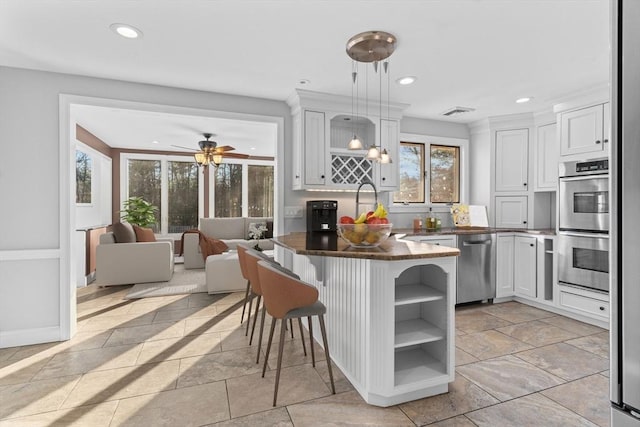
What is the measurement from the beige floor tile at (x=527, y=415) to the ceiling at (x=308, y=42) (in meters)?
2.44

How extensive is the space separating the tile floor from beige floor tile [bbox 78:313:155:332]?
2cm

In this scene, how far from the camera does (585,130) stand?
338 centimetres

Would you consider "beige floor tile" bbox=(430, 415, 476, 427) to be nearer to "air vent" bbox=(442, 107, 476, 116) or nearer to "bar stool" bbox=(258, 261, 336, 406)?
"bar stool" bbox=(258, 261, 336, 406)

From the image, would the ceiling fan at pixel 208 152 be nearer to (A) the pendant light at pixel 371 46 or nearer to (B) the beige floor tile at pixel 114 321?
(B) the beige floor tile at pixel 114 321

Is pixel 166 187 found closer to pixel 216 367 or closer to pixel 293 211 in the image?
pixel 293 211

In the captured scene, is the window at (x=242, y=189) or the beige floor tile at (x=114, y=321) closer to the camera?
the beige floor tile at (x=114, y=321)

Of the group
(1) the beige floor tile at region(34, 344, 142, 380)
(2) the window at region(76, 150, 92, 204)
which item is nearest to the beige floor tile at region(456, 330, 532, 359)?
(1) the beige floor tile at region(34, 344, 142, 380)

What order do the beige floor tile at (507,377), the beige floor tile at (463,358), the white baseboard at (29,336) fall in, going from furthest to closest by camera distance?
1. the white baseboard at (29,336)
2. the beige floor tile at (463,358)
3. the beige floor tile at (507,377)

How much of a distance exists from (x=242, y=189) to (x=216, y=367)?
5.90 meters

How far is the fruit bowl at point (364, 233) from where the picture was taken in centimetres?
211

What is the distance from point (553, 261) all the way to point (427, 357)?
2434 millimetres

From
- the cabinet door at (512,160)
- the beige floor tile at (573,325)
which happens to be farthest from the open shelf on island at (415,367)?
the cabinet door at (512,160)

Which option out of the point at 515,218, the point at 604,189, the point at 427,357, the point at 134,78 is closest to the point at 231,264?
the point at 134,78

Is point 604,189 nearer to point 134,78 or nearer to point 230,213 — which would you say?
point 134,78
